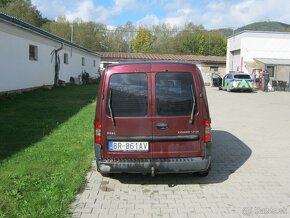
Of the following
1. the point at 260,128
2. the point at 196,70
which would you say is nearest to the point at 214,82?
the point at 260,128

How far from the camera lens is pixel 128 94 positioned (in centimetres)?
562

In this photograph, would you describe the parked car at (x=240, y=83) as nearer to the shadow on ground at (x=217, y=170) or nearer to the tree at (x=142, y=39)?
the shadow on ground at (x=217, y=170)

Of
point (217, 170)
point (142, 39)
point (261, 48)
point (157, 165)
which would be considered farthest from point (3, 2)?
point (157, 165)

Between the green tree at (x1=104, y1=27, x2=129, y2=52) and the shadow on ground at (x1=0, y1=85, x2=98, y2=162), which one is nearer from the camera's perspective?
the shadow on ground at (x1=0, y1=85, x2=98, y2=162)

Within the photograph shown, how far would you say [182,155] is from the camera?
5652 mm

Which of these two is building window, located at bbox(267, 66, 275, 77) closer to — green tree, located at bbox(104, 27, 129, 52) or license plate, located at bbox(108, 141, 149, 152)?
license plate, located at bbox(108, 141, 149, 152)

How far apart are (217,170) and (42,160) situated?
304 cm

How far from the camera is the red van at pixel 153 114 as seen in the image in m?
5.59

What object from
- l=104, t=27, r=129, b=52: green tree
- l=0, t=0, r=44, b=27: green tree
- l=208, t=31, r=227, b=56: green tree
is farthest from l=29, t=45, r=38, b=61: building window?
l=208, t=31, r=227, b=56: green tree

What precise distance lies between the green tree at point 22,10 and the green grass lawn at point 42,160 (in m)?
52.1

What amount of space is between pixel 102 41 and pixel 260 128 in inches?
2322

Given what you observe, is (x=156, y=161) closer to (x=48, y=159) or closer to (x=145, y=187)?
(x=145, y=187)

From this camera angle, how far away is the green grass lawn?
492 centimetres

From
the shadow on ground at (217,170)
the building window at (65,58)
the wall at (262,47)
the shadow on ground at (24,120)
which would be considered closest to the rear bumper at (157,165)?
the shadow on ground at (217,170)
